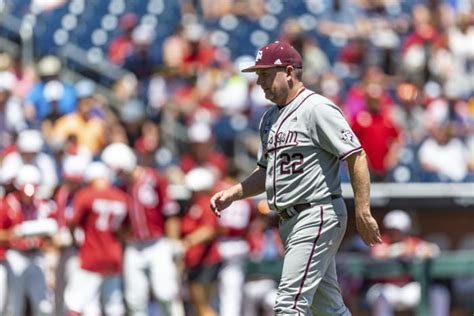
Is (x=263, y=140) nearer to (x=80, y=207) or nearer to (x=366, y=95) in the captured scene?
(x=80, y=207)

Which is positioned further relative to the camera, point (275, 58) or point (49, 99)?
point (49, 99)

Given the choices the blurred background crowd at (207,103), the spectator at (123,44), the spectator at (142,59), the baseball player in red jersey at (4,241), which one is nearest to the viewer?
the baseball player in red jersey at (4,241)

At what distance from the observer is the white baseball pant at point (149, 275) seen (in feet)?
38.5

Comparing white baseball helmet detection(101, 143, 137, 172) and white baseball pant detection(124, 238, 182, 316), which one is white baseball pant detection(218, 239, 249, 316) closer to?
white baseball pant detection(124, 238, 182, 316)

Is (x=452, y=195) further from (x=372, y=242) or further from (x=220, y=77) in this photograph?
(x=372, y=242)

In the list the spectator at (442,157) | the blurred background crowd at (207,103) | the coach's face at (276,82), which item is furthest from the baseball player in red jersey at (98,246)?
the coach's face at (276,82)

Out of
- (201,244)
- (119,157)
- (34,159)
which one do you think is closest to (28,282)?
(34,159)

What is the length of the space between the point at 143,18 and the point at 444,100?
14.6ft

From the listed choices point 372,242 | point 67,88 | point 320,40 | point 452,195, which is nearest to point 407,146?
point 452,195

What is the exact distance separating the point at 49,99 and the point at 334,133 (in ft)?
25.6

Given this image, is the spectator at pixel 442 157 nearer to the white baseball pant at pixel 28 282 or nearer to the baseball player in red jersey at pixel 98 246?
the baseball player in red jersey at pixel 98 246

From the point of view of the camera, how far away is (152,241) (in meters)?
11.8

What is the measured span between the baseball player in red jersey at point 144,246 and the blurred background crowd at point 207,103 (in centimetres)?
5

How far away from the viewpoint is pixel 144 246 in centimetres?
1182
